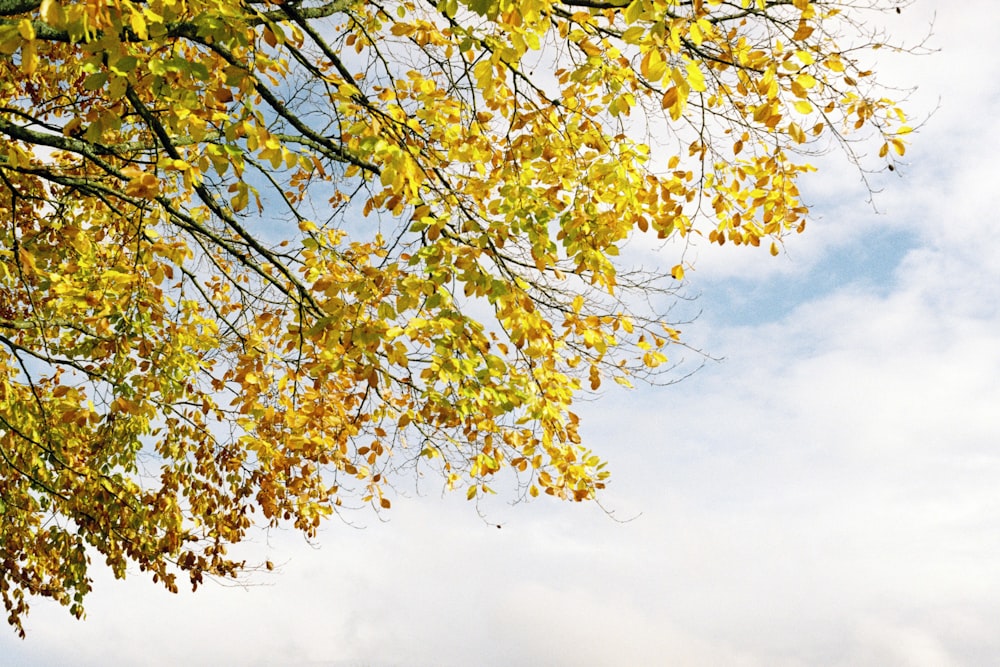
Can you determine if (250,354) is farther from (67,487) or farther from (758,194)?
(758,194)

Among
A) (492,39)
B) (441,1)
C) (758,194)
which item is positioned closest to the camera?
(492,39)

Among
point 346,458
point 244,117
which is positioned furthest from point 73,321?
point 244,117

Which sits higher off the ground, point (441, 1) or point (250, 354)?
point (441, 1)

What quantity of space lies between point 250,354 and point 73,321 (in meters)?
2.20

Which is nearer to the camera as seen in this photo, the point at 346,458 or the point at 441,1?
the point at 441,1

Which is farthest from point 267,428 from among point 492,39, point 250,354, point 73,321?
point 492,39

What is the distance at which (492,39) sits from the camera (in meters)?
5.12

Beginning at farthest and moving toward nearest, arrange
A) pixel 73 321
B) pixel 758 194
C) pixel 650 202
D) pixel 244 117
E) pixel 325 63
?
pixel 73 321, pixel 325 63, pixel 758 194, pixel 650 202, pixel 244 117

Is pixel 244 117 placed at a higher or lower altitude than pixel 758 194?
lower

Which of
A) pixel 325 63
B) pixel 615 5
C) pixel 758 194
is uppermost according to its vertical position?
pixel 325 63

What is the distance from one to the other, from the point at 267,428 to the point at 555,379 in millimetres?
3355

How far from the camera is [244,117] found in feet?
15.7

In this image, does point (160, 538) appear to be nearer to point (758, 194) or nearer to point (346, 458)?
point (346, 458)

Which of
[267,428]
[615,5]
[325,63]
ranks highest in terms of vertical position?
[325,63]
